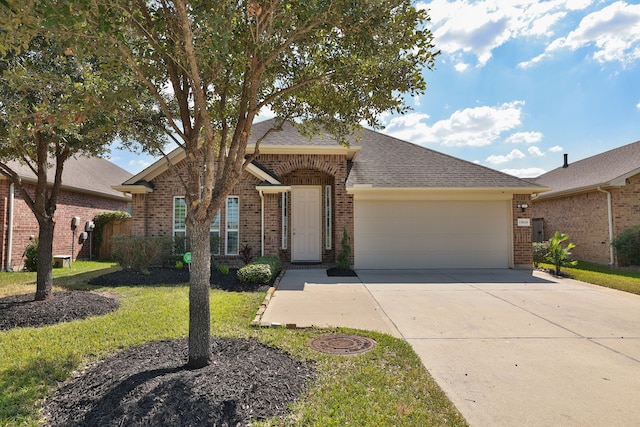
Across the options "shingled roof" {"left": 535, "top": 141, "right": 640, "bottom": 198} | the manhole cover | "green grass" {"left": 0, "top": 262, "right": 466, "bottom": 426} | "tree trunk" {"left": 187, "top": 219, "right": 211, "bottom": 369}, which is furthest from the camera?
"shingled roof" {"left": 535, "top": 141, "right": 640, "bottom": 198}

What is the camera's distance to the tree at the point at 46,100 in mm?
3123

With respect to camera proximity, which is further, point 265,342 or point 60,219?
point 60,219

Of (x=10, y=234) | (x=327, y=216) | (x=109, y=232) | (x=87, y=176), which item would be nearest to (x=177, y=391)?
(x=327, y=216)

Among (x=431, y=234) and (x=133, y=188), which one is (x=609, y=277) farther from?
(x=133, y=188)

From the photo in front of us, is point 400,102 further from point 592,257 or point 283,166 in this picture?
point 592,257

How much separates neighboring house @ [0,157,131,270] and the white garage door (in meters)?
8.17

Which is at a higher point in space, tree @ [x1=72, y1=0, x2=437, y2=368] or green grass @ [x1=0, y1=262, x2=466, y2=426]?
tree @ [x1=72, y1=0, x2=437, y2=368]

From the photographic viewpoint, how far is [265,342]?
4449 mm

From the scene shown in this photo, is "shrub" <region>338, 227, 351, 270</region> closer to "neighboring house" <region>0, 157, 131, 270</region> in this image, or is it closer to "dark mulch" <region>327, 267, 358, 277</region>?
"dark mulch" <region>327, 267, 358, 277</region>

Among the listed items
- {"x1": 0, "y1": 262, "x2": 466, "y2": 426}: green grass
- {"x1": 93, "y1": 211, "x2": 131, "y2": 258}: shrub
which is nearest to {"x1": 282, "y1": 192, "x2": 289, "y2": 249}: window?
{"x1": 0, "y1": 262, "x2": 466, "y2": 426}: green grass

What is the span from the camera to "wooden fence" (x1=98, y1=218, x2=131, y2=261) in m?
14.9

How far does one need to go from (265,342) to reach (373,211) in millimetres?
8162

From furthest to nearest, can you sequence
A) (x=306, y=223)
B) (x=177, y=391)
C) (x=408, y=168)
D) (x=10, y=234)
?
(x=306, y=223) → (x=408, y=168) → (x=10, y=234) → (x=177, y=391)

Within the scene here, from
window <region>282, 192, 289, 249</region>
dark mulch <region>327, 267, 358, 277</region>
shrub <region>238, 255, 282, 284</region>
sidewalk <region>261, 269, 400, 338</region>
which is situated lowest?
sidewalk <region>261, 269, 400, 338</region>
